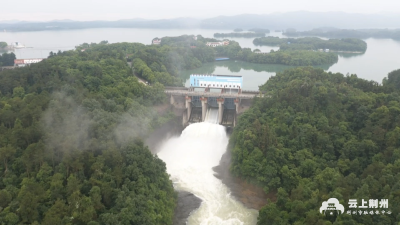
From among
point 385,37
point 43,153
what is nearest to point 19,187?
point 43,153

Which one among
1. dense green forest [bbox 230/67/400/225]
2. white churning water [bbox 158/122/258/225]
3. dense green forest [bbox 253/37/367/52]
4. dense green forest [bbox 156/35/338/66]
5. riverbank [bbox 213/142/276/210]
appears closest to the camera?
dense green forest [bbox 230/67/400/225]

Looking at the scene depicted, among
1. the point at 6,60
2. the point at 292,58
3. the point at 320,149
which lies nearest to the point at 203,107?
the point at 320,149

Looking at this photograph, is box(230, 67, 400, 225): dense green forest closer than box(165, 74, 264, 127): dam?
Yes

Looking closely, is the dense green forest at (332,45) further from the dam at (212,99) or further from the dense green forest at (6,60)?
the dense green forest at (6,60)

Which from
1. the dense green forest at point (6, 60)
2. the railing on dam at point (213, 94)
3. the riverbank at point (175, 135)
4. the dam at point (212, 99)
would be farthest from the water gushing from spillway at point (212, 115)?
the dense green forest at point (6, 60)

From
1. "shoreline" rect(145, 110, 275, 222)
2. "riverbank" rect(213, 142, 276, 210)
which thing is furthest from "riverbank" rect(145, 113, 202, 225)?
"riverbank" rect(213, 142, 276, 210)

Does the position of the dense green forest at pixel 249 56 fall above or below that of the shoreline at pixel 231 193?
above

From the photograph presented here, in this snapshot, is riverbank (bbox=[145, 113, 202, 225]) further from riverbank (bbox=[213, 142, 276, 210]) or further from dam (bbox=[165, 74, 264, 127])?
riverbank (bbox=[213, 142, 276, 210])
